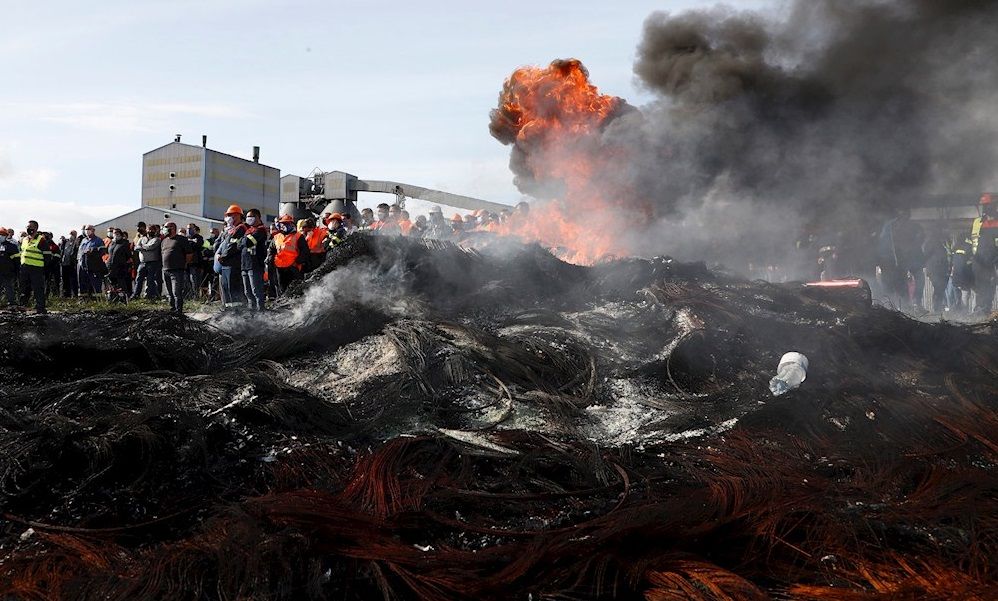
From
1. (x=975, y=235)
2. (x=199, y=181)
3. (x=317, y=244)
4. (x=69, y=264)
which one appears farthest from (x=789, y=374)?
(x=199, y=181)

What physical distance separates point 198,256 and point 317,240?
407 cm

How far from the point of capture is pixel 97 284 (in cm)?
1869

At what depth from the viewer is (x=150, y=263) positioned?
1521 cm

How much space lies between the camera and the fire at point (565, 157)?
18125mm

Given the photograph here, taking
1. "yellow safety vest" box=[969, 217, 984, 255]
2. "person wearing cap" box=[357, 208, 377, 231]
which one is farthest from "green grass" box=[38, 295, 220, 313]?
"yellow safety vest" box=[969, 217, 984, 255]

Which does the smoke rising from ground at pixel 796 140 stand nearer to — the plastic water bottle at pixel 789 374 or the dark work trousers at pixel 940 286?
the dark work trousers at pixel 940 286

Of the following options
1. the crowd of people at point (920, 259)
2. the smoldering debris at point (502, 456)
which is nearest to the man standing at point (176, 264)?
the smoldering debris at point (502, 456)

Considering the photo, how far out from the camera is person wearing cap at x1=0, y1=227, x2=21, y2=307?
541 inches

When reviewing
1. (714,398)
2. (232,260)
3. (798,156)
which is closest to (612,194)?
(798,156)

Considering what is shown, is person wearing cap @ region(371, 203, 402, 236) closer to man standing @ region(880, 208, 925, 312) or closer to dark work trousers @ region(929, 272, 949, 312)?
man standing @ region(880, 208, 925, 312)

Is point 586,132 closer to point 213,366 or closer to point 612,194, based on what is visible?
point 612,194

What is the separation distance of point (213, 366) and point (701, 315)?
4976 mm

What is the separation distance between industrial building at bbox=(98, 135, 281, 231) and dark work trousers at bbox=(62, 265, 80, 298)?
14.8m

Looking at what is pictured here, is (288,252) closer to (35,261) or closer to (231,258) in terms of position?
(231,258)
